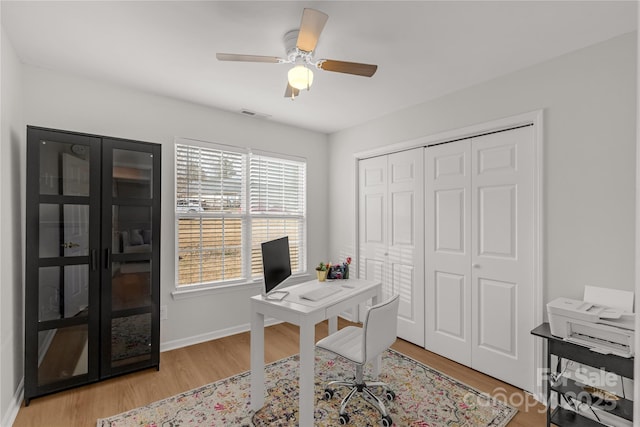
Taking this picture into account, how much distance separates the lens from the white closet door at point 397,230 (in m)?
3.40

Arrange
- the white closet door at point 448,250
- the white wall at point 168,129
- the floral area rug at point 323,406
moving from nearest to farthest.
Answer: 1. the floral area rug at point 323,406
2. the white wall at point 168,129
3. the white closet door at point 448,250

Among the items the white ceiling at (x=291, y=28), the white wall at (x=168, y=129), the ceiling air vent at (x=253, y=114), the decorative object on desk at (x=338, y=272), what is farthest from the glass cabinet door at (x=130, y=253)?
the decorative object on desk at (x=338, y=272)

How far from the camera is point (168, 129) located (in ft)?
10.7

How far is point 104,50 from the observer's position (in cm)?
230

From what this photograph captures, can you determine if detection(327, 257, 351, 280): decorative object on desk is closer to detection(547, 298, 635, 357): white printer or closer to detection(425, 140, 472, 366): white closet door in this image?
detection(425, 140, 472, 366): white closet door

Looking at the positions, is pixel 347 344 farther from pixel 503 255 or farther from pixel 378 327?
pixel 503 255

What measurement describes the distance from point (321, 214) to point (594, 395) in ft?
10.7

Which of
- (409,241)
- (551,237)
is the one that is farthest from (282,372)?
(551,237)

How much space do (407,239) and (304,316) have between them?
6.30 feet

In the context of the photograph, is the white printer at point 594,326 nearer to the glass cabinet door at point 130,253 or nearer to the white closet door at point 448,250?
the white closet door at point 448,250

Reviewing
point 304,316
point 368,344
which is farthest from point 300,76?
point 368,344

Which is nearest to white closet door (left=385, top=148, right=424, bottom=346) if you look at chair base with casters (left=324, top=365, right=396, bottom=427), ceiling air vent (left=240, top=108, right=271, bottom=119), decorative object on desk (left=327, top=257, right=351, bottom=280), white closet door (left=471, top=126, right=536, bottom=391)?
white closet door (left=471, top=126, right=536, bottom=391)

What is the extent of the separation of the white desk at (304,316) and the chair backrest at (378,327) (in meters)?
0.28

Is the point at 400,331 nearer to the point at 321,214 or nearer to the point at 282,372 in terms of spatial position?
the point at 282,372
